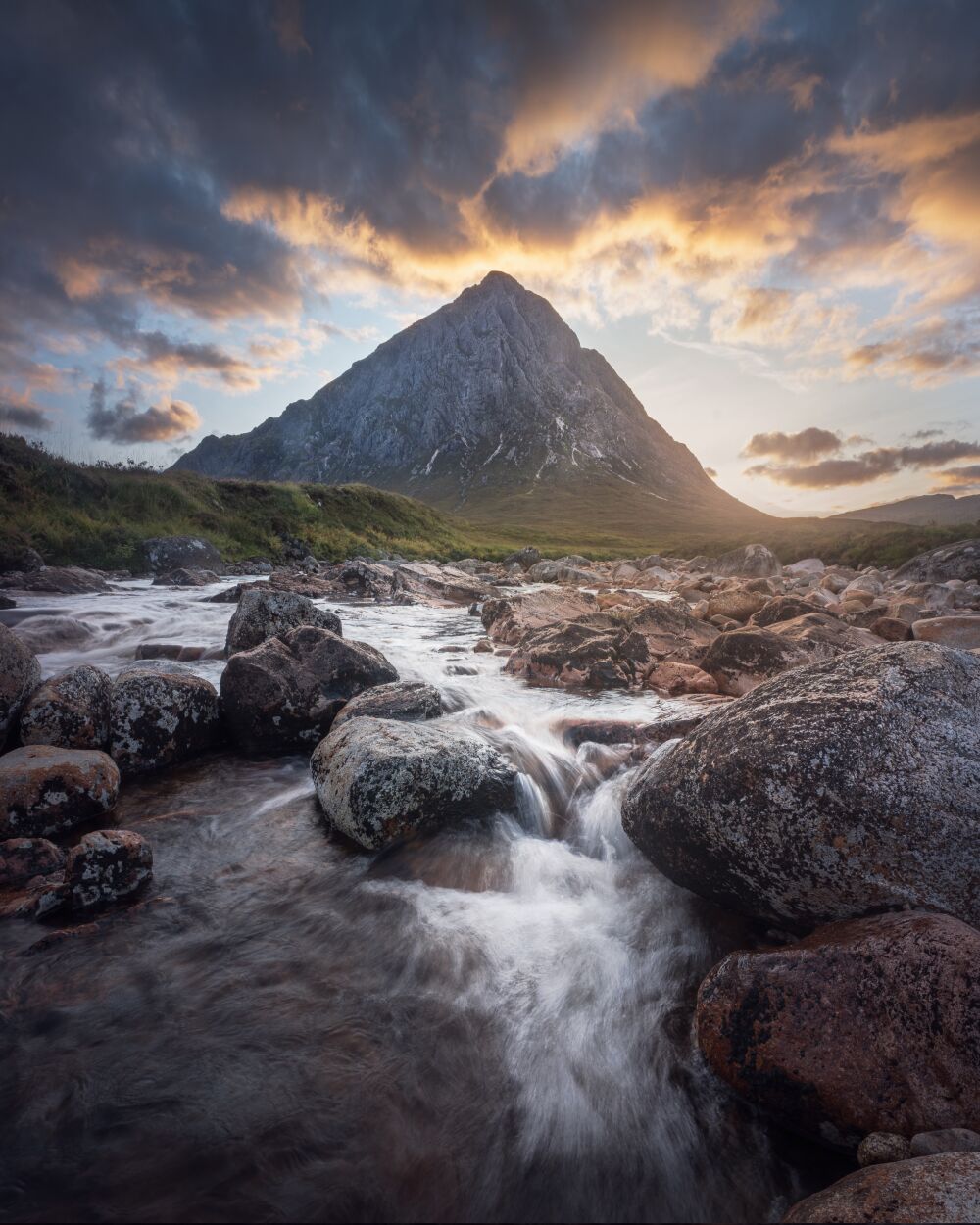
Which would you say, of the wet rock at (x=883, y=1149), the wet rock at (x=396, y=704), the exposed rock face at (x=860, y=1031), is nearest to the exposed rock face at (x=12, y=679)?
the wet rock at (x=396, y=704)

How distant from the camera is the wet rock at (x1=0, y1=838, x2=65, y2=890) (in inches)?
173

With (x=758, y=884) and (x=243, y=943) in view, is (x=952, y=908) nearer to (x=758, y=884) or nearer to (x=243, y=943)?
(x=758, y=884)

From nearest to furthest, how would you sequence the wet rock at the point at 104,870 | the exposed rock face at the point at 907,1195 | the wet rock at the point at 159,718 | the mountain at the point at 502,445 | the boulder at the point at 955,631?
the exposed rock face at the point at 907,1195, the wet rock at the point at 104,870, the wet rock at the point at 159,718, the boulder at the point at 955,631, the mountain at the point at 502,445

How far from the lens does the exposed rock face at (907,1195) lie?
76.2 inches

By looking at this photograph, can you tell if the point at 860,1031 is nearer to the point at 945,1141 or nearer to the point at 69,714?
the point at 945,1141

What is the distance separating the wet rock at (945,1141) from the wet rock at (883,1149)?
0.15 ft

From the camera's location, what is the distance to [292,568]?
1211 inches

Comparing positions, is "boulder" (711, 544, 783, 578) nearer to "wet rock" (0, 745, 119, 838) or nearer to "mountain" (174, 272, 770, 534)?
Result: "wet rock" (0, 745, 119, 838)

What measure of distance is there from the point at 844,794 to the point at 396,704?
5352mm

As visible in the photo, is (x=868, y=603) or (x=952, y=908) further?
(x=868, y=603)

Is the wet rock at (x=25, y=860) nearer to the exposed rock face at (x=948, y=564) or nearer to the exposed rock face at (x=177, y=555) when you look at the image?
the exposed rock face at (x=177, y=555)

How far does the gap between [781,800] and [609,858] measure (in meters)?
2.28

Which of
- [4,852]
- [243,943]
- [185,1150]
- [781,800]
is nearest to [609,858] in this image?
[781,800]

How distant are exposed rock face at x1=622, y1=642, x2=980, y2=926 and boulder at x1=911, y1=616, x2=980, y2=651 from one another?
22.2ft
